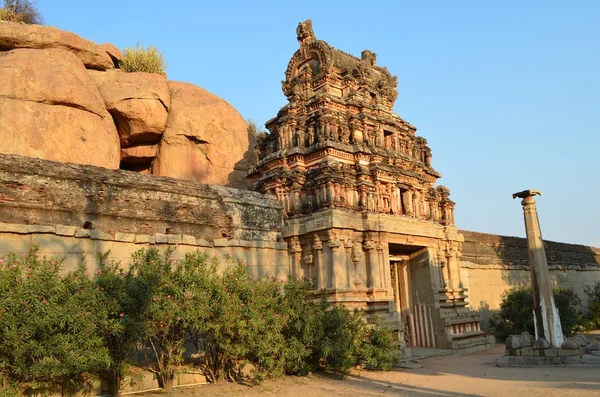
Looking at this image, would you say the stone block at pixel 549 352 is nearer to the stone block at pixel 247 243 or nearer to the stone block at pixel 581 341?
the stone block at pixel 581 341

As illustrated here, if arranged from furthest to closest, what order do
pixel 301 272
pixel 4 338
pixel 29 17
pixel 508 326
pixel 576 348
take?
pixel 29 17, pixel 508 326, pixel 301 272, pixel 576 348, pixel 4 338

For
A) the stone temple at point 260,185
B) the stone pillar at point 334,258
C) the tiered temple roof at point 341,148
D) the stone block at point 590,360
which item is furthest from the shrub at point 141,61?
the stone block at point 590,360

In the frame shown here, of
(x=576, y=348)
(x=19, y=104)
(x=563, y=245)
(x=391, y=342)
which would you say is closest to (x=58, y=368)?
(x=391, y=342)

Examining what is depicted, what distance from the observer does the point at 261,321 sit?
9.57m

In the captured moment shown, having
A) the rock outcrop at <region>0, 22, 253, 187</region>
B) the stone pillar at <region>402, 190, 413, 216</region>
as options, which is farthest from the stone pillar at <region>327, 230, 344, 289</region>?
the rock outcrop at <region>0, 22, 253, 187</region>

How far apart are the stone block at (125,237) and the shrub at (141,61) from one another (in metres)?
14.6

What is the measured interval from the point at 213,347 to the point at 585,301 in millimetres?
25960

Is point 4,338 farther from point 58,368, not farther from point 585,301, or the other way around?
point 585,301

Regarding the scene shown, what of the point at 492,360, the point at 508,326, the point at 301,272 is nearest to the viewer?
the point at 492,360

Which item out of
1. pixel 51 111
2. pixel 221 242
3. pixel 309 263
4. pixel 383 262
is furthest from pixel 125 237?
pixel 51 111

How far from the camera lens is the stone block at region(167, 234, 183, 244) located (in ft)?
37.6

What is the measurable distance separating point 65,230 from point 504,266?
2018 centimetres

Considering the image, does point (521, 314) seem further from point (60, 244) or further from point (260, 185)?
point (60, 244)

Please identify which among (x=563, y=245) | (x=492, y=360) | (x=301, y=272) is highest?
(x=563, y=245)
